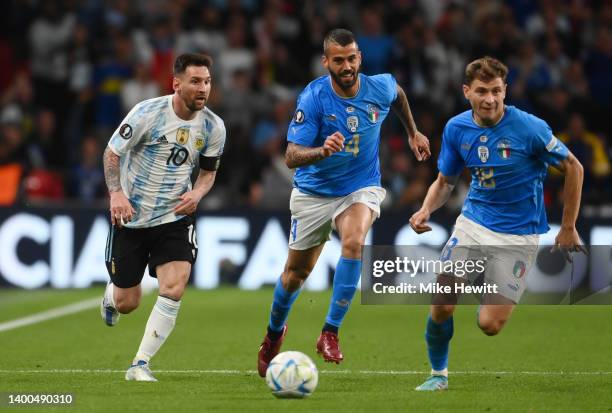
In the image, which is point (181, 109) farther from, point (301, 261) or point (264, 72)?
point (264, 72)

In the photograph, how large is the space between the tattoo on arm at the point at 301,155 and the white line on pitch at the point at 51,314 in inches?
181

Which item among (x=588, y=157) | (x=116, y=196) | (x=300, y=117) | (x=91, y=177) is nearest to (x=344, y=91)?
(x=300, y=117)

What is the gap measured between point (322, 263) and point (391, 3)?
4.99 meters

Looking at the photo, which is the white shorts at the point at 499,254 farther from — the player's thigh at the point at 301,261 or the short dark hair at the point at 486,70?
the player's thigh at the point at 301,261

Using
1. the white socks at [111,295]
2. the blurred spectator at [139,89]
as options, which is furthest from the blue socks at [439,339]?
the blurred spectator at [139,89]

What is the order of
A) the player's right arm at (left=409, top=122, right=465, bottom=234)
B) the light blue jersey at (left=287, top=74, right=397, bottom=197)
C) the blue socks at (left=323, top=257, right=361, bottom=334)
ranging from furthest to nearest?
1. the light blue jersey at (left=287, top=74, right=397, bottom=197)
2. the blue socks at (left=323, top=257, right=361, bottom=334)
3. the player's right arm at (left=409, top=122, right=465, bottom=234)

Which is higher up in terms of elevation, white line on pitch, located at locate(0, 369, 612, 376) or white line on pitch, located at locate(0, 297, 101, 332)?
white line on pitch, located at locate(0, 369, 612, 376)

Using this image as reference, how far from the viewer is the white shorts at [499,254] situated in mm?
8539

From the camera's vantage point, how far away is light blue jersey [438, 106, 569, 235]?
27.8 ft

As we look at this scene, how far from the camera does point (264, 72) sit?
17.9 m

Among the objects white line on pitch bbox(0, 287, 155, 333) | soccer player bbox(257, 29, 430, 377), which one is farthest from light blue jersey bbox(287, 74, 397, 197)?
white line on pitch bbox(0, 287, 155, 333)

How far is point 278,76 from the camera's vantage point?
17922 mm

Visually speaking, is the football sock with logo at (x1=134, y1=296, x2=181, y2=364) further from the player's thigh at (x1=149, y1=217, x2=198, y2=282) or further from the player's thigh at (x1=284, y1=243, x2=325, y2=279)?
the player's thigh at (x1=284, y1=243, x2=325, y2=279)

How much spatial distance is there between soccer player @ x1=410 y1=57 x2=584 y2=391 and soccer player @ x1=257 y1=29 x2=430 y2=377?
0.66m
